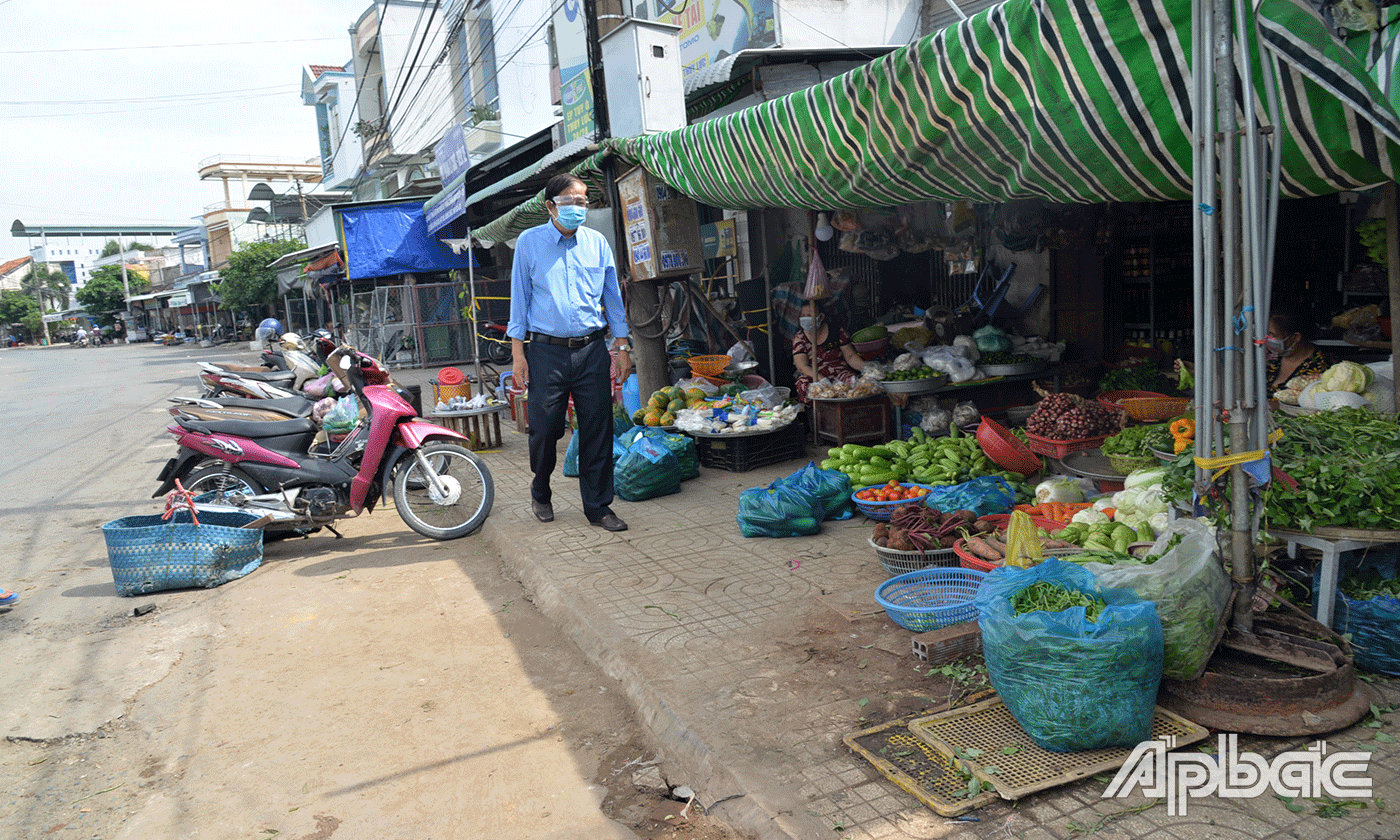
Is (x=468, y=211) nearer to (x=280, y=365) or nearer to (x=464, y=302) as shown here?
(x=464, y=302)

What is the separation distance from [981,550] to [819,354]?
446 centimetres

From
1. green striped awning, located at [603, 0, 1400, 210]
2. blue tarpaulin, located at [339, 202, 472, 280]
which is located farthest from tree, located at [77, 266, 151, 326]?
green striped awning, located at [603, 0, 1400, 210]

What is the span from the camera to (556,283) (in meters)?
5.69

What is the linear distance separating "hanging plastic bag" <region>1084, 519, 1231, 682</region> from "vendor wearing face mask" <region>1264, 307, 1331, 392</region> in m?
3.12

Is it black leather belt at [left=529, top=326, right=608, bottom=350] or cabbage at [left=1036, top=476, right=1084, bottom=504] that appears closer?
cabbage at [left=1036, top=476, right=1084, bottom=504]

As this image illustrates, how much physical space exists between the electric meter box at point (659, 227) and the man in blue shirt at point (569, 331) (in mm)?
1729

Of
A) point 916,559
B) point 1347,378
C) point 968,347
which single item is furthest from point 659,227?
point 1347,378

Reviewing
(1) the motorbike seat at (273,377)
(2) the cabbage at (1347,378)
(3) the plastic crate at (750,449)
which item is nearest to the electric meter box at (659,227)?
(3) the plastic crate at (750,449)

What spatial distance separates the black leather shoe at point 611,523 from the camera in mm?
5938

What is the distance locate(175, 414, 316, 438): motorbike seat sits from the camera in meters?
6.17

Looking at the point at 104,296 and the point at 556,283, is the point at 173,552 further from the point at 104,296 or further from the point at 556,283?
the point at 104,296

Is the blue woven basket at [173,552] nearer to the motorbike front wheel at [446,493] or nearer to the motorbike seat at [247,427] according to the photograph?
the motorbike seat at [247,427]

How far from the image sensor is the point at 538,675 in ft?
13.3

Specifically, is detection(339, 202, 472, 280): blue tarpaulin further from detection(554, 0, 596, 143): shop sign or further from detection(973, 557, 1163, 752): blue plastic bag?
detection(973, 557, 1163, 752): blue plastic bag
